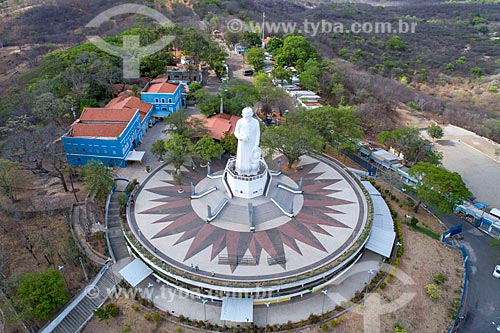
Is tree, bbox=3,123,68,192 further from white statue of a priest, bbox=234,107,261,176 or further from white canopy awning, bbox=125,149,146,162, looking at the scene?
white statue of a priest, bbox=234,107,261,176

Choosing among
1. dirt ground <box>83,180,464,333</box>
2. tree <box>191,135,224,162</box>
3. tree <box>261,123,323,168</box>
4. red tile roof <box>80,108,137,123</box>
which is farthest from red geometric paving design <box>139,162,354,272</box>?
red tile roof <box>80,108,137,123</box>

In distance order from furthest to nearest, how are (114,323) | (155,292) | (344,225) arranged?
(344,225) < (155,292) < (114,323)

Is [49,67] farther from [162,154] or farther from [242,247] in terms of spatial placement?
[242,247]

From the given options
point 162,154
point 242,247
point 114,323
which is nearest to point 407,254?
point 242,247

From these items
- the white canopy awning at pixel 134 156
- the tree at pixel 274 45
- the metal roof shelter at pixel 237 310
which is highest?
the tree at pixel 274 45

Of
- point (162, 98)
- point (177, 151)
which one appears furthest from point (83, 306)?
point (162, 98)

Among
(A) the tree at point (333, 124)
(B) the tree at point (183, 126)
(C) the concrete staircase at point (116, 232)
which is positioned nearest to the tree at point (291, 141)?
(A) the tree at point (333, 124)

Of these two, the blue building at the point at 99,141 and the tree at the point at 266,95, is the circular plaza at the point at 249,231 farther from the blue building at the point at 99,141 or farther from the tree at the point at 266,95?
the tree at the point at 266,95
